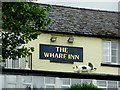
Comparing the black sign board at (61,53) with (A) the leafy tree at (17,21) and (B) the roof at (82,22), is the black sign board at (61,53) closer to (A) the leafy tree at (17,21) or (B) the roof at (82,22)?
(B) the roof at (82,22)

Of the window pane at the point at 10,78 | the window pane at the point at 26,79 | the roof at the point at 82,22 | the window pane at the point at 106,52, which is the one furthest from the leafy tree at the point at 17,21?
the window pane at the point at 106,52

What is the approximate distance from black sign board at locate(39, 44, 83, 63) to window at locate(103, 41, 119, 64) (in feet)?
6.67

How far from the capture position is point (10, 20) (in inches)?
1018

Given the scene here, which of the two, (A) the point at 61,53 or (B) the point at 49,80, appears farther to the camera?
(A) the point at 61,53

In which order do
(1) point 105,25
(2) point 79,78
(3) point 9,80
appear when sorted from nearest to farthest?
(3) point 9,80, (2) point 79,78, (1) point 105,25

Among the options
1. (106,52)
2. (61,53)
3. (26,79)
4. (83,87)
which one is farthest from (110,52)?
(26,79)

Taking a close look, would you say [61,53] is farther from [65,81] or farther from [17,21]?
[17,21]

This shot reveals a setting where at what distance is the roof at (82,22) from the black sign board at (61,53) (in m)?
1.24

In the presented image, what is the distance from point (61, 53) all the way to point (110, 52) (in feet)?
13.1

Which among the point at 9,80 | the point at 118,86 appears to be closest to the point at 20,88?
the point at 9,80

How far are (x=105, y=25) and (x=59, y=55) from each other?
5303 mm

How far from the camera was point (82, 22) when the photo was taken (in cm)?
3859

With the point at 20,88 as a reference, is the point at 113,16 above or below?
above

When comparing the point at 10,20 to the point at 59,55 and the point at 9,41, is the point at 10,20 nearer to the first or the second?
the point at 9,41
